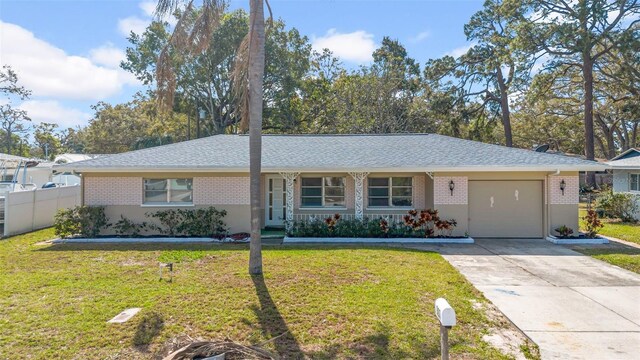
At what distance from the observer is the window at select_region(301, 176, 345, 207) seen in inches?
556

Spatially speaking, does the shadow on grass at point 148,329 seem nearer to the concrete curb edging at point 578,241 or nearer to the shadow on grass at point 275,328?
the shadow on grass at point 275,328

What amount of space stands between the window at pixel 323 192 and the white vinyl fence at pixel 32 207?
415 inches

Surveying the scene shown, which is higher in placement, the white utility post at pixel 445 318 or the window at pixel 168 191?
the window at pixel 168 191

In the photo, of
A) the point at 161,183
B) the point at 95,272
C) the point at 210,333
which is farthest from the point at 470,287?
the point at 161,183

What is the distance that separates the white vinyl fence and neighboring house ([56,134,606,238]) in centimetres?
295

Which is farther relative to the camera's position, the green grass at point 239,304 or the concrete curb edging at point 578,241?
the concrete curb edging at point 578,241

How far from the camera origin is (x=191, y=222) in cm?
1246

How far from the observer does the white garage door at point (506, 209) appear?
41.8ft

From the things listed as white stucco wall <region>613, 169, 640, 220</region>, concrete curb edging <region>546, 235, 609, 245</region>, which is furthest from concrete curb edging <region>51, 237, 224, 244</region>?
white stucco wall <region>613, 169, 640, 220</region>

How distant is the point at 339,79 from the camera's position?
97.0 feet

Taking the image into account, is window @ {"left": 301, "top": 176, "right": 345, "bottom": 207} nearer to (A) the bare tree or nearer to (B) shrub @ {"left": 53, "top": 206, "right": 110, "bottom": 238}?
(A) the bare tree

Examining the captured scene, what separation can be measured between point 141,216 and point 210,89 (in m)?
19.5

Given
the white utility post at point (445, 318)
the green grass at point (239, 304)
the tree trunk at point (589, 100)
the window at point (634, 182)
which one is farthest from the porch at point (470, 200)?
the tree trunk at point (589, 100)

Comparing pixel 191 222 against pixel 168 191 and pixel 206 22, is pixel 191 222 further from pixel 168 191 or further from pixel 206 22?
pixel 206 22
